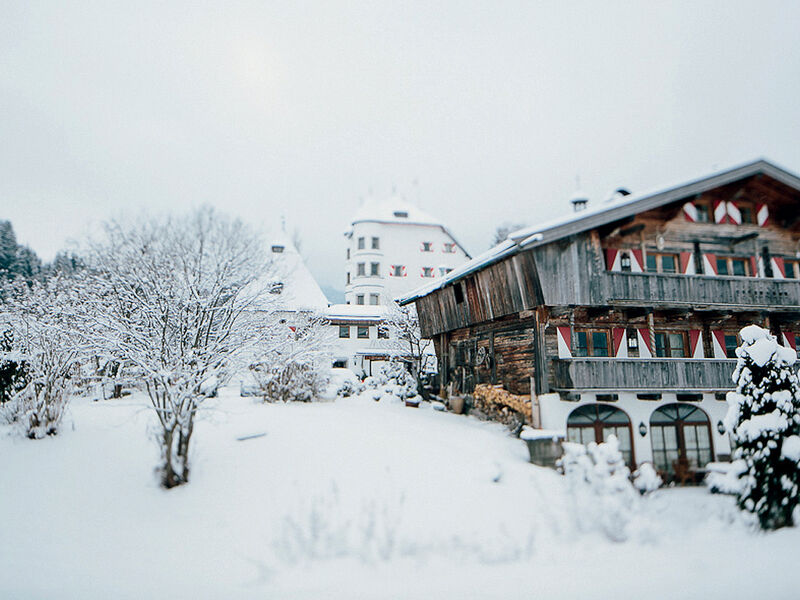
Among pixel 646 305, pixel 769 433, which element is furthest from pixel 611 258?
pixel 769 433

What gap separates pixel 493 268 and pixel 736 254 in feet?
30.8

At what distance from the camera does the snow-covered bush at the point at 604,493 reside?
31.9 feet

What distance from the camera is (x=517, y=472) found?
13.7 meters

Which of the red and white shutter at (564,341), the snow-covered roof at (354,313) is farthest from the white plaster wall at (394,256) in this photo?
the red and white shutter at (564,341)

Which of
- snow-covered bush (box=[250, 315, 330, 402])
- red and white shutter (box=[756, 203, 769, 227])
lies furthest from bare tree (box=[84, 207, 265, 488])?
red and white shutter (box=[756, 203, 769, 227])

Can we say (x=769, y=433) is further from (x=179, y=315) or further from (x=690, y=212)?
(x=179, y=315)

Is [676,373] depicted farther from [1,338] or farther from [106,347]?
[1,338]

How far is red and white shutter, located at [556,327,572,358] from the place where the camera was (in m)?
17.8

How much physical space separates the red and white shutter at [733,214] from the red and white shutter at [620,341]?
6.51 meters

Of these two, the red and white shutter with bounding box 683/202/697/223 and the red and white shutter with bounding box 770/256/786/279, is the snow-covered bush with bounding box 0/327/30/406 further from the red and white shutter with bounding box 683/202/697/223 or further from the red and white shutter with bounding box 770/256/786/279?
the red and white shutter with bounding box 770/256/786/279

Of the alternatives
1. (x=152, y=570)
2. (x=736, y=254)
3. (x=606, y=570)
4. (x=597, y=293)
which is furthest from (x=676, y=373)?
(x=152, y=570)

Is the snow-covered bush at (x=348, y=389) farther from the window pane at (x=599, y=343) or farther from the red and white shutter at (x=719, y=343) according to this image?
the red and white shutter at (x=719, y=343)

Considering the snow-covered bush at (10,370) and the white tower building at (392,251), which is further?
the white tower building at (392,251)

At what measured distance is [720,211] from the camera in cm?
2033
